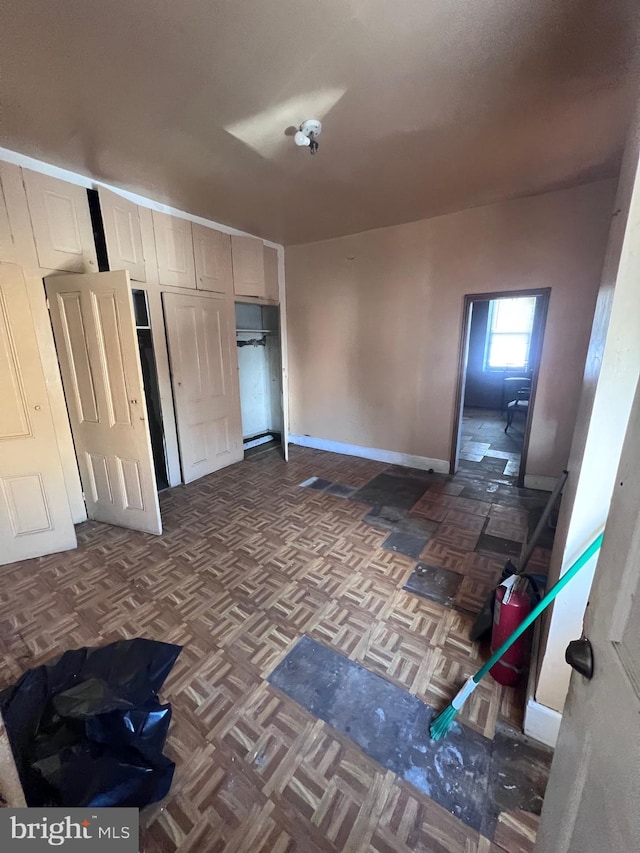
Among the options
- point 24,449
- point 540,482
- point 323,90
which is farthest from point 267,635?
point 540,482

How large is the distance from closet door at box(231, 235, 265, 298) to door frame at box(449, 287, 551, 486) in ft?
7.92

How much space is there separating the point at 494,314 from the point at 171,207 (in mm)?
6618

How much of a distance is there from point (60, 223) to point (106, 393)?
1.31m

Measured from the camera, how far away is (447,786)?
45.2 inches

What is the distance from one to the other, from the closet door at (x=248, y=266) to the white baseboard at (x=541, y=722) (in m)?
4.12

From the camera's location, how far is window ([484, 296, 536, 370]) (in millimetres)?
A: 7008

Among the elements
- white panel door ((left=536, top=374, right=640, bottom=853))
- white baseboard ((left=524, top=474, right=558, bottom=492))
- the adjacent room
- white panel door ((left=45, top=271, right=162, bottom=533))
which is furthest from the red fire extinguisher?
white panel door ((left=45, top=271, right=162, bottom=533))

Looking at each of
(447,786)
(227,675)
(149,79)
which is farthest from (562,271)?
(227,675)

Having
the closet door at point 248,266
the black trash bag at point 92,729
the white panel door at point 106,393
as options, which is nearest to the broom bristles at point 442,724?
the black trash bag at point 92,729

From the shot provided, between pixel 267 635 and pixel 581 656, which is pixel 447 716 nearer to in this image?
pixel 267 635

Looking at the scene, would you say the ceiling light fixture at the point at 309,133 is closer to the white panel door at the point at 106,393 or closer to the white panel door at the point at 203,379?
the white panel door at the point at 106,393

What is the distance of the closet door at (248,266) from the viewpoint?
3.82m

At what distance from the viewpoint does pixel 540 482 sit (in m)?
3.38

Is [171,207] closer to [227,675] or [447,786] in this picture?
[227,675]
